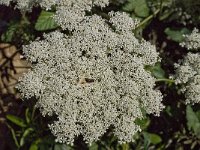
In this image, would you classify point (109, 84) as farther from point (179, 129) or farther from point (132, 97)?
point (179, 129)

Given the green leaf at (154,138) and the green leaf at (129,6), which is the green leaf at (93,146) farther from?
the green leaf at (129,6)

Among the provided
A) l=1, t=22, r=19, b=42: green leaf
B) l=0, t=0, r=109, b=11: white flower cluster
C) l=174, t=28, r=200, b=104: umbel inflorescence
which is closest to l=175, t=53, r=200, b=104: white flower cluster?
l=174, t=28, r=200, b=104: umbel inflorescence

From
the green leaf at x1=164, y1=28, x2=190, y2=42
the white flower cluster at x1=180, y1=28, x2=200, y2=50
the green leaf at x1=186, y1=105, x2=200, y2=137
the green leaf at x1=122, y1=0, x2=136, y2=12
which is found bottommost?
the green leaf at x1=186, y1=105, x2=200, y2=137

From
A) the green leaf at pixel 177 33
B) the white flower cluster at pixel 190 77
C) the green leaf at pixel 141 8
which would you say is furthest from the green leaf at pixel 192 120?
the green leaf at pixel 141 8

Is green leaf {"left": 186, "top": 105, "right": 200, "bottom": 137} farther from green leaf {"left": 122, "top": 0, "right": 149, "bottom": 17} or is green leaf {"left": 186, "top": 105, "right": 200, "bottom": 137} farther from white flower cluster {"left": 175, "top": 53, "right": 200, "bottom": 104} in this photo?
green leaf {"left": 122, "top": 0, "right": 149, "bottom": 17}

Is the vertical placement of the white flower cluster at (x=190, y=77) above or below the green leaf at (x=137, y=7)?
below

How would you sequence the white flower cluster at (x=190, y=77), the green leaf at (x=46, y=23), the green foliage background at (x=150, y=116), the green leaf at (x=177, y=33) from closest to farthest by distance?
the white flower cluster at (x=190, y=77) → the green foliage background at (x=150, y=116) → the green leaf at (x=46, y=23) → the green leaf at (x=177, y=33)
